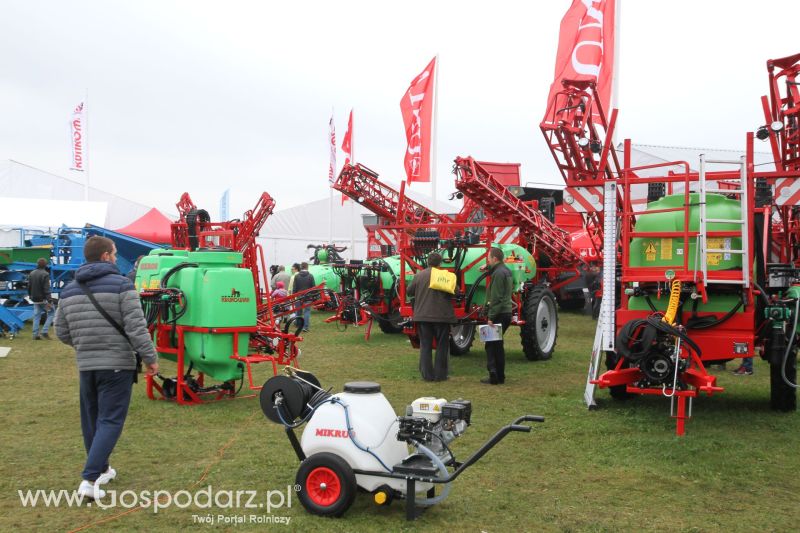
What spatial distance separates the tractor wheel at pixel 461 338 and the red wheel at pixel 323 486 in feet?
23.1

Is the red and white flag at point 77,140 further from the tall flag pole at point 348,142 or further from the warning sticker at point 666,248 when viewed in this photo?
the warning sticker at point 666,248

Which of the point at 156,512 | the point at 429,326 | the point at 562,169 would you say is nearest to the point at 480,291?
the point at 429,326

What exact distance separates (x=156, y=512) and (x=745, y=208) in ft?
17.1

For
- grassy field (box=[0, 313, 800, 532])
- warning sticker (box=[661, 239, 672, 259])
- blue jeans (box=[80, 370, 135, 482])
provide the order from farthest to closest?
warning sticker (box=[661, 239, 672, 259]) → blue jeans (box=[80, 370, 135, 482]) → grassy field (box=[0, 313, 800, 532])

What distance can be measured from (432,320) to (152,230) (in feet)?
50.3

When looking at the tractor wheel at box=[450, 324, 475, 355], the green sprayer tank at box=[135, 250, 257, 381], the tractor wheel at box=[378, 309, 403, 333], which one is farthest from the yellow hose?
the tractor wheel at box=[378, 309, 403, 333]

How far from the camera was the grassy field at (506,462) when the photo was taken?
423 centimetres

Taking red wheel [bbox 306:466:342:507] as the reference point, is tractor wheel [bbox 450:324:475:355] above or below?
above

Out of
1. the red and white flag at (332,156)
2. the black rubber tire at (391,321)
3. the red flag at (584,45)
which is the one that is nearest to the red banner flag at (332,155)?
the red and white flag at (332,156)

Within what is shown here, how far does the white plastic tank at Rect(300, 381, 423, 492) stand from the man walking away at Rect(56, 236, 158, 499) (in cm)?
127

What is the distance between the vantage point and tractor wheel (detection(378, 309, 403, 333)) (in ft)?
45.2

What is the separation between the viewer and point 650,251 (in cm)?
681
